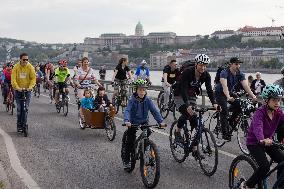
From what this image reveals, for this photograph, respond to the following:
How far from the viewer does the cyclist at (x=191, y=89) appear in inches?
308

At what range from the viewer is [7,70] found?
17.0 m

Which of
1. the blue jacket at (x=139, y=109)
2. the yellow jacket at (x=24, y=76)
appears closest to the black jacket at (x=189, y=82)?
the blue jacket at (x=139, y=109)

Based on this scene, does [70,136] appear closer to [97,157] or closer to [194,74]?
[97,157]

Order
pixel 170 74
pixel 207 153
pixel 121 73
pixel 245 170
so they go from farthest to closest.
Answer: pixel 121 73 < pixel 170 74 < pixel 207 153 < pixel 245 170

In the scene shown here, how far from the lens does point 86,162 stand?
8.41m

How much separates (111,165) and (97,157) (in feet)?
2.33

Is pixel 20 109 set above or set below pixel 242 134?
above

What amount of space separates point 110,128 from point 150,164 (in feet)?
13.6

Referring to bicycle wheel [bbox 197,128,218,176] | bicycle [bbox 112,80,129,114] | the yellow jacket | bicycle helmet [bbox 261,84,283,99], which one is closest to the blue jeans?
the yellow jacket

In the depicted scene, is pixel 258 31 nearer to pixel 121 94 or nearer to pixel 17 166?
pixel 121 94

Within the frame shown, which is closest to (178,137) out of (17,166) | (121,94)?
(17,166)

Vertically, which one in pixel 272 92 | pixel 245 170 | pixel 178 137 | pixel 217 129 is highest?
pixel 272 92

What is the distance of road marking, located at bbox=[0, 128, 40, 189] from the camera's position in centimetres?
694

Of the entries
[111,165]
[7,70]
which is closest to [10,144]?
[111,165]
